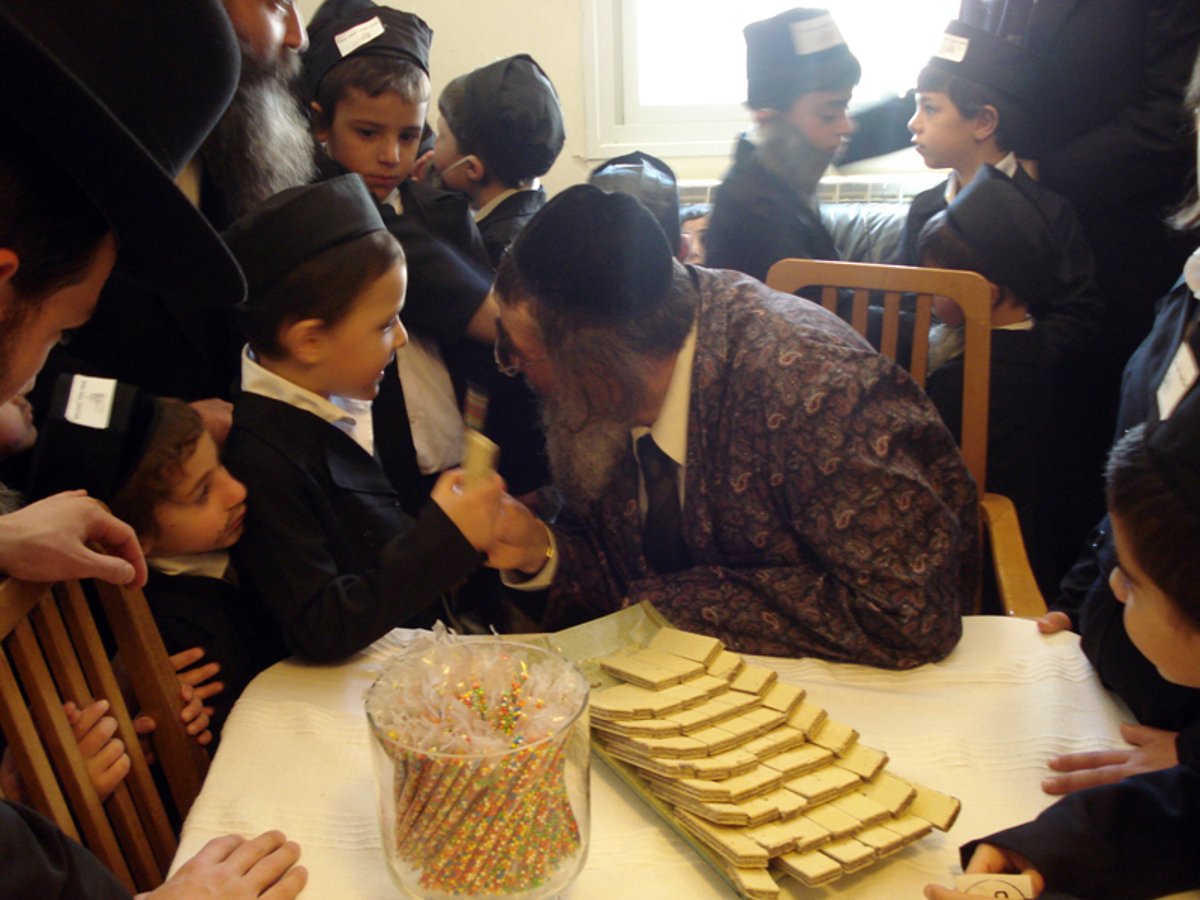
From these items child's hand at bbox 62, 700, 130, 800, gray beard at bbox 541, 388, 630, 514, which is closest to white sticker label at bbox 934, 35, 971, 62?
gray beard at bbox 541, 388, 630, 514

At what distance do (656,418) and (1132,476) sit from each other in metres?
0.71

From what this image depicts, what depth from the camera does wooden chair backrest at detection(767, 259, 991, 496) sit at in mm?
1858

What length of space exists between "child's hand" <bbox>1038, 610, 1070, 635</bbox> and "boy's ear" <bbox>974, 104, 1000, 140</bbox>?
176cm

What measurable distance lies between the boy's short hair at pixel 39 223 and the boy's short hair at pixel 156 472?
1.73 ft

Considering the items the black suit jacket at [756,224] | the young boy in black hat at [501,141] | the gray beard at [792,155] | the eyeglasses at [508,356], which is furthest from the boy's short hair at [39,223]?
the gray beard at [792,155]

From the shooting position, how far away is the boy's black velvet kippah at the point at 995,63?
8.79 feet

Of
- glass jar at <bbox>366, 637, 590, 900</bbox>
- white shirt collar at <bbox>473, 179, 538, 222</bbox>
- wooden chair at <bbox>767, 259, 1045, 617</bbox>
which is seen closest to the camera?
glass jar at <bbox>366, 637, 590, 900</bbox>

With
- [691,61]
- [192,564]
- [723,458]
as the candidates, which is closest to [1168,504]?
[723,458]

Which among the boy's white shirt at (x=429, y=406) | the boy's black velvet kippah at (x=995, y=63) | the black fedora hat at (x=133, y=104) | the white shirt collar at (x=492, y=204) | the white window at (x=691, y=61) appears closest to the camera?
the black fedora hat at (x=133, y=104)

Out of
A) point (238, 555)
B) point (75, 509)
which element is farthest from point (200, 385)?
point (75, 509)

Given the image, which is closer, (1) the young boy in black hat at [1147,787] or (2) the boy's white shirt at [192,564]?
(1) the young boy in black hat at [1147,787]

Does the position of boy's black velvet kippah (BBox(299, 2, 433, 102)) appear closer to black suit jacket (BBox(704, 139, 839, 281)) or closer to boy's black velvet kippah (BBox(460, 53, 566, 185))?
boy's black velvet kippah (BBox(460, 53, 566, 185))

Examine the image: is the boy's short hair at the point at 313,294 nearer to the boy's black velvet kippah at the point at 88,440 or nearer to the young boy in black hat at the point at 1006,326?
the boy's black velvet kippah at the point at 88,440

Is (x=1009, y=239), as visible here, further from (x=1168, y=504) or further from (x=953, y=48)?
(x=1168, y=504)
